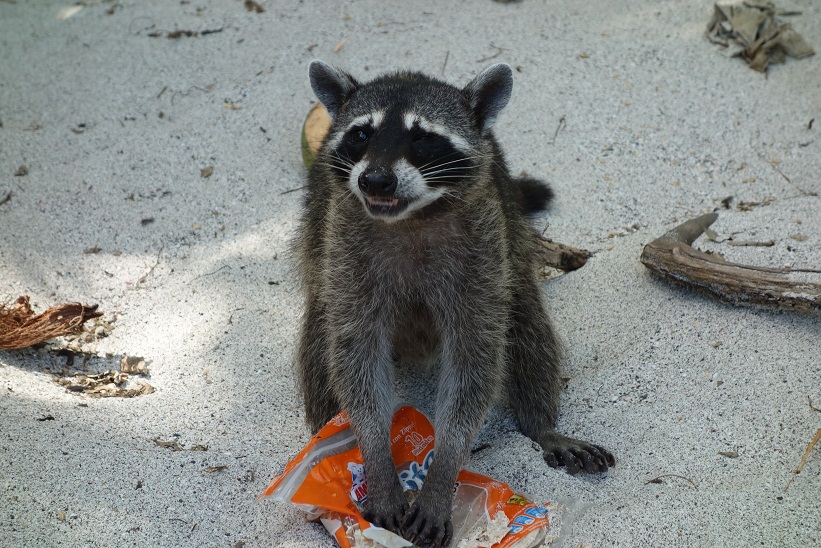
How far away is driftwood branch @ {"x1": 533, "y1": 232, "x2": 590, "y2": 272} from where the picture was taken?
5.21 m

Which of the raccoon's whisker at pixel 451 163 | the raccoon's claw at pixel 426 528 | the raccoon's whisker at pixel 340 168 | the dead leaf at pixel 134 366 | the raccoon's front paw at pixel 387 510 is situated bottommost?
the dead leaf at pixel 134 366

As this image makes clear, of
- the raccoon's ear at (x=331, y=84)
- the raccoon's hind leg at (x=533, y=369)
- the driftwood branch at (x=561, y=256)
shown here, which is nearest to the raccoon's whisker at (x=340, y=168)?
the raccoon's ear at (x=331, y=84)

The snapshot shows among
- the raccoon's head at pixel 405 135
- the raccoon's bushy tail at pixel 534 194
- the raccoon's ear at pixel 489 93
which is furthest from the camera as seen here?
the raccoon's bushy tail at pixel 534 194

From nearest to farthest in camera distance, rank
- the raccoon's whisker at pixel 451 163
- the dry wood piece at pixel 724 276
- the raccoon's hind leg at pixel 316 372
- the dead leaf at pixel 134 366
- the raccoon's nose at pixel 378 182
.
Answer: the raccoon's nose at pixel 378 182 → the raccoon's whisker at pixel 451 163 → the raccoon's hind leg at pixel 316 372 → the dry wood piece at pixel 724 276 → the dead leaf at pixel 134 366

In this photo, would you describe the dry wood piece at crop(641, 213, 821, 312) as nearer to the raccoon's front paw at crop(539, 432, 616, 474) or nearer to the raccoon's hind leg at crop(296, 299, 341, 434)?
the raccoon's front paw at crop(539, 432, 616, 474)

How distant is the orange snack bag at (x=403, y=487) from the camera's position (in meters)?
3.38

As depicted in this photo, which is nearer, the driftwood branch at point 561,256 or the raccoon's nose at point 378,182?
the raccoon's nose at point 378,182

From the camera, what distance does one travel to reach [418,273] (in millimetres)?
3760

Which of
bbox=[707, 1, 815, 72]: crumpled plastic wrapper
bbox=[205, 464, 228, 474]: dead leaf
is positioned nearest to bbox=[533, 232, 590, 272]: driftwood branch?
bbox=[205, 464, 228, 474]: dead leaf

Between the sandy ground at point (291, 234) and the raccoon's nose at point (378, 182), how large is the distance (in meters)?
1.50

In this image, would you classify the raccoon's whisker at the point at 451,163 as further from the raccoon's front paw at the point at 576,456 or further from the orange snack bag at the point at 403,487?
the raccoon's front paw at the point at 576,456

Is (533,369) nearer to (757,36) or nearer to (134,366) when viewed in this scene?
(134,366)

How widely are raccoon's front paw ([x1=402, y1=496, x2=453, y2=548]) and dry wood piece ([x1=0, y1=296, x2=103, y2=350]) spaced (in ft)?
7.50

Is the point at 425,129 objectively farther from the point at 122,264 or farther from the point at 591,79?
the point at 591,79
